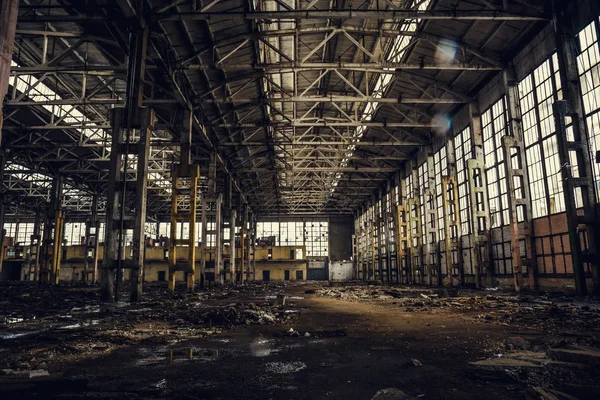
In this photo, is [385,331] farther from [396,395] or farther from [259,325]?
[396,395]

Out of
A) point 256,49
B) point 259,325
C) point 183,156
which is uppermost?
point 256,49

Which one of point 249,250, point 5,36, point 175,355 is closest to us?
point 5,36

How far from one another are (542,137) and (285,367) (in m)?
15.7

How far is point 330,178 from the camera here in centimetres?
3309

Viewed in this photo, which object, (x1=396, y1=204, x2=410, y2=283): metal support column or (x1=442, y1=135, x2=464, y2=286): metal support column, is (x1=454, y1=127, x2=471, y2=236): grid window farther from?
(x1=396, y1=204, x2=410, y2=283): metal support column

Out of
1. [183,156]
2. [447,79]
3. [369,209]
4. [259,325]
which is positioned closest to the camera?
[259,325]

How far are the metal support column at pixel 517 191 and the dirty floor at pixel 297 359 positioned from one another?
8631 millimetres

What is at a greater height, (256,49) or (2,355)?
(256,49)

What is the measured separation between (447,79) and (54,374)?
67.8 ft

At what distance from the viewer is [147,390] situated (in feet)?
8.97

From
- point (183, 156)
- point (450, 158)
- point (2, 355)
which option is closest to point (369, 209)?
point (450, 158)

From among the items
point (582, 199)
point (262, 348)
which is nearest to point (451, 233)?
point (582, 199)

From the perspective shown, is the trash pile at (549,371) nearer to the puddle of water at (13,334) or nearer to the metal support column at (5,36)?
the metal support column at (5,36)

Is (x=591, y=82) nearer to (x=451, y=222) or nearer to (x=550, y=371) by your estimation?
(x=451, y=222)
